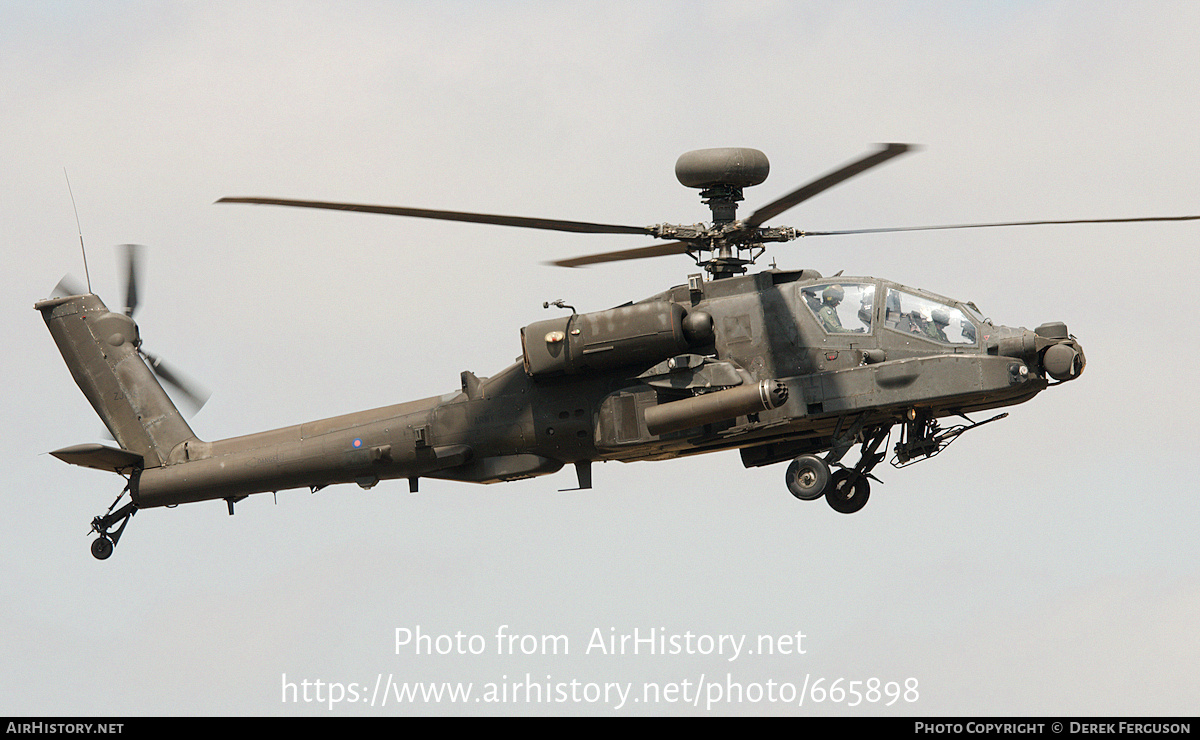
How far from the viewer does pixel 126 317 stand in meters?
26.4

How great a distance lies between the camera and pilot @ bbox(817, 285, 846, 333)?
21.2 metres

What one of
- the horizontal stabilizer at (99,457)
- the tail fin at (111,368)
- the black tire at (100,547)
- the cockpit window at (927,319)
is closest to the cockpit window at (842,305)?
the cockpit window at (927,319)

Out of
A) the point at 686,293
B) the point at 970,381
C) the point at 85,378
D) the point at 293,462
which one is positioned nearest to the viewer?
the point at 970,381

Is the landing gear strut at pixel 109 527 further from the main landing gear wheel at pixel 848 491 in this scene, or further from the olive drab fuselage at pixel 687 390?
the main landing gear wheel at pixel 848 491

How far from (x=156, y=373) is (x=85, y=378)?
115 cm

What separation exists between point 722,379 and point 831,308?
5.80ft

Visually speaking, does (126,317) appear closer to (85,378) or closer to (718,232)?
(85,378)

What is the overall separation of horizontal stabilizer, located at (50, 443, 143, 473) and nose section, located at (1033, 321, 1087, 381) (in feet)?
44.9

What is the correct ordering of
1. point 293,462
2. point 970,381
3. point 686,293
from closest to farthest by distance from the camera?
1. point 970,381
2. point 686,293
3. point 293,462

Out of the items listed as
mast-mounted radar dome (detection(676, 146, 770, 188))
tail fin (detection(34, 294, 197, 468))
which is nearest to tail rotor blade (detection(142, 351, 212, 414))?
tail fin (detection(34, 294, 197, 468))

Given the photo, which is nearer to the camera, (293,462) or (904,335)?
(904,335)
